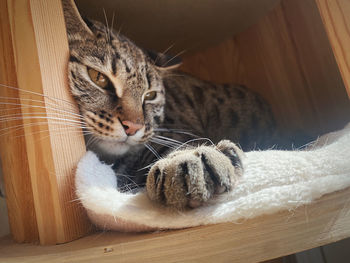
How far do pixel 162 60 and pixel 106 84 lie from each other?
0.45 m

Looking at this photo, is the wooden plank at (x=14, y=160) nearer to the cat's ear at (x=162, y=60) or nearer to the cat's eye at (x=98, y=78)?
the cat's eye at (x=98, y=78)

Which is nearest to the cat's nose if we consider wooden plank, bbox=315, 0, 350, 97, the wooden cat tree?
the wooden cat tree

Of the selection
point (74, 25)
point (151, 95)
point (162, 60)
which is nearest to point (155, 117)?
point (151, 95)

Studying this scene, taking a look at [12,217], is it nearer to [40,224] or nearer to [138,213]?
[40,224]

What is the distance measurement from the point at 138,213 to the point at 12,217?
0.42 m

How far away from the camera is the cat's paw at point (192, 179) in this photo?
0.63m

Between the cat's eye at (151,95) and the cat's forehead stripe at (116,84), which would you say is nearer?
the cat's forehead stripe at (116,84)

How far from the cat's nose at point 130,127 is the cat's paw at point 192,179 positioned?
37 centimetres

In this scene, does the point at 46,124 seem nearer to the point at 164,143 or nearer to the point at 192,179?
the point at 192,179

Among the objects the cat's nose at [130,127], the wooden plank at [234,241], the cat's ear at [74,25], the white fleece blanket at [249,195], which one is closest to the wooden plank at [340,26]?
the white fleece blanket at [249,195]

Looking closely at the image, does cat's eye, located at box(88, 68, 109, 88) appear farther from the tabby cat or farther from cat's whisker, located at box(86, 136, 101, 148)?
cat's whisker, located at box(86, 136, 101, 148)

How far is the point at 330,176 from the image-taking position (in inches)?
26.7

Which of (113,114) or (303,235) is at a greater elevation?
(113,114)

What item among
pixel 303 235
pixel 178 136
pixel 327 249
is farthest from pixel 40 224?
pixel 327 249
